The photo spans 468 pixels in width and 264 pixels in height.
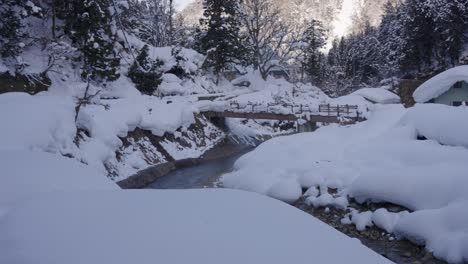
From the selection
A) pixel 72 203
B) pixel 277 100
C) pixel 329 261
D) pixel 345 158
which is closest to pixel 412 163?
pixel 345 158

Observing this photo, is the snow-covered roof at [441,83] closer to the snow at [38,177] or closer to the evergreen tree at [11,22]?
the snow at [38,177]

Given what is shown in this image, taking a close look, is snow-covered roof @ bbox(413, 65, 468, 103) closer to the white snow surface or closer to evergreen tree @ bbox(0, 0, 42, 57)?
the white snow surface

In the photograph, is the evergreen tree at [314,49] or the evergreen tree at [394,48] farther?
the evergreen tree at [314,49]

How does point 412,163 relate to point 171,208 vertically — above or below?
below

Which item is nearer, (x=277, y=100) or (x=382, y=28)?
(x=277, y=100)

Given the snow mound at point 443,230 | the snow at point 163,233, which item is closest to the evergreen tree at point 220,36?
the snow mound at point 443,230

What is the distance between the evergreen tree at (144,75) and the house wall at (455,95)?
22.5 m

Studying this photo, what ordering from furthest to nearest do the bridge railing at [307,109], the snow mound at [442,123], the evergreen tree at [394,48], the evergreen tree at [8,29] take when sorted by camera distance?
the evergreen tree at [394,48] → the bridge railing at [307,109] → the evergreen tree at [8,29] → the snow mound at [442,123]

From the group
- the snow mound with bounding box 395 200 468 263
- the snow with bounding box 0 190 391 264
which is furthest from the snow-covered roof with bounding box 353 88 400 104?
the snow with bounding box 0 190 391 264

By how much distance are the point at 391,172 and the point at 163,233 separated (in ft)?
34.8

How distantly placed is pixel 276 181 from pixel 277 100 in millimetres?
22591

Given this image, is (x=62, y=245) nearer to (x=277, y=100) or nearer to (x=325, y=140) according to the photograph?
(x=325, y=140)

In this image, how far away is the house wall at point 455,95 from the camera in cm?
2706

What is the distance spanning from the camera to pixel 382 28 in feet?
208
